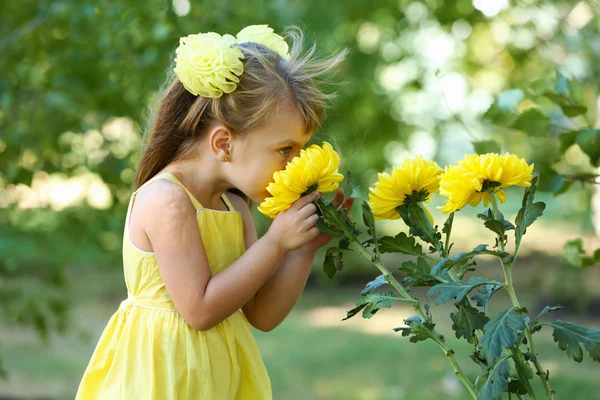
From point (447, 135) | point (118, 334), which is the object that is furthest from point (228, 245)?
point (447, 135)

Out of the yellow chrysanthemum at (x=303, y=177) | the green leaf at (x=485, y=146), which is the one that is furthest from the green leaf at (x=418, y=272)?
the green leaf at (x=485, y=146)

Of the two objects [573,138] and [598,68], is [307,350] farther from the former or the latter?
[573,138]

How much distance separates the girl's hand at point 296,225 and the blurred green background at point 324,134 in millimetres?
391

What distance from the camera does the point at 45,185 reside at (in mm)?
3910

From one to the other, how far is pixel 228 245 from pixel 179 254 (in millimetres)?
218

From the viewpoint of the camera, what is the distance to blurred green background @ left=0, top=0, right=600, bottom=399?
309 centimetres

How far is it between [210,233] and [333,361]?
4367mm

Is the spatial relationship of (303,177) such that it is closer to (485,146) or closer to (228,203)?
(485,146)

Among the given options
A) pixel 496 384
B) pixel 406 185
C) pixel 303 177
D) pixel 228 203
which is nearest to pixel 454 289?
pixel 496 384

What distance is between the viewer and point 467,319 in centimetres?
131

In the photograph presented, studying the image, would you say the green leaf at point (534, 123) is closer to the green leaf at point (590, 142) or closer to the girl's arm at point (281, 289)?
the green leaf at point (590, 142)

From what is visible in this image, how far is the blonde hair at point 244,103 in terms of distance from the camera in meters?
1.83

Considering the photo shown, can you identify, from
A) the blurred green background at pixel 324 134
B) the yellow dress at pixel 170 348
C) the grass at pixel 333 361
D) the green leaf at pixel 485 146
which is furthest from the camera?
the grass at pixel 333 361

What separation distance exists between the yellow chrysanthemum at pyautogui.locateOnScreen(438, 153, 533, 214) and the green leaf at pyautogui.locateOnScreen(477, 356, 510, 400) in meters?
0.28
